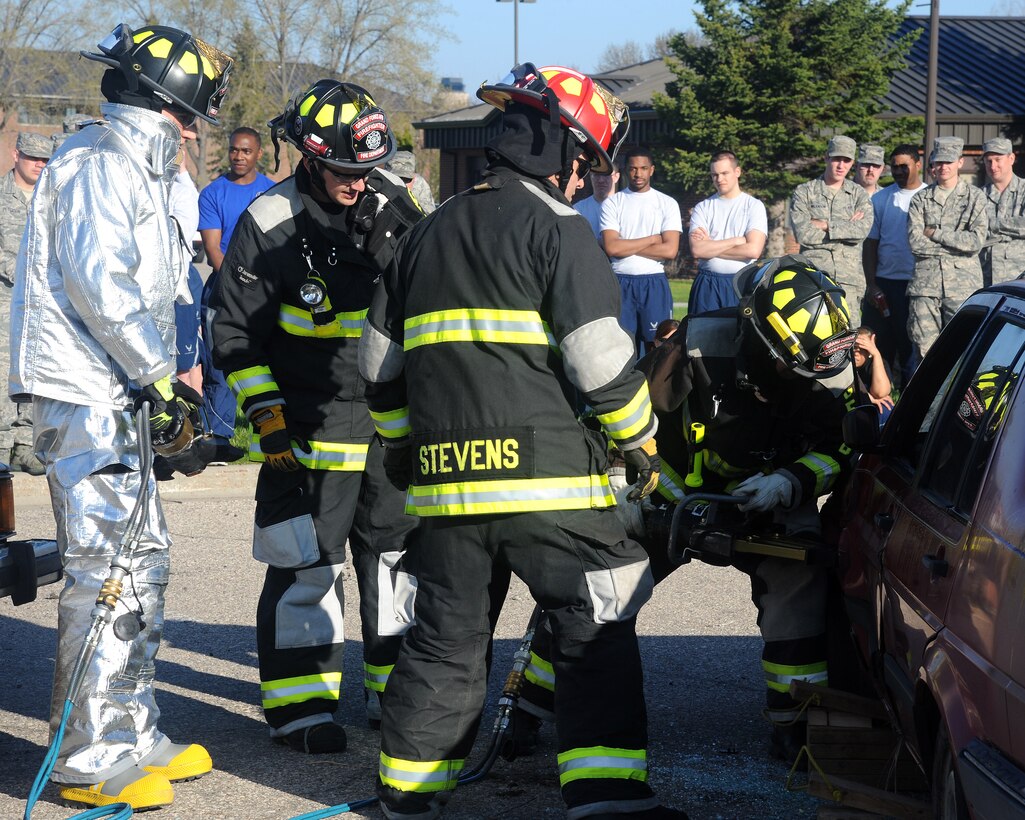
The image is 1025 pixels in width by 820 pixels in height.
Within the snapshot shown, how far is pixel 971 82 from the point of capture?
101 feet

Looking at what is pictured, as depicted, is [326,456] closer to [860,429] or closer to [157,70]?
[157,70]

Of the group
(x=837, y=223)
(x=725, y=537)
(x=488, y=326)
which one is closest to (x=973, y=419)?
(x=725, y=537)

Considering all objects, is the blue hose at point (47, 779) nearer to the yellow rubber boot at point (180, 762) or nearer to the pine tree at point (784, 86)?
the yellow rubber boot at point (180, 762)

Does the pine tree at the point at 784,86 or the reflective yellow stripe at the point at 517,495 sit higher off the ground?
the pine tree at the point at 784,86

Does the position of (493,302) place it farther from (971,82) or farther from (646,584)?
(971,82)

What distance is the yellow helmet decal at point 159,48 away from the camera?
159 inches

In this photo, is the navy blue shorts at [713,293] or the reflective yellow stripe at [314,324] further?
the navy blue shorts at [713,293]

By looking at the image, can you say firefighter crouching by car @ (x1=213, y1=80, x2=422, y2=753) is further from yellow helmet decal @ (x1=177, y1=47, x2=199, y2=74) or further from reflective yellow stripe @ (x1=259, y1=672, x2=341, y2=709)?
yellow helmet decal @ (x1=177, y1=47, x2=199, y2=74)

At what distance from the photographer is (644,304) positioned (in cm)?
1000

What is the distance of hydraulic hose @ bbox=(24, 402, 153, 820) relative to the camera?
3.81m

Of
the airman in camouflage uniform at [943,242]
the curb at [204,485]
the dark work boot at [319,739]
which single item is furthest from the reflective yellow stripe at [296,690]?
the airman in camouflage uniform at [943,242]

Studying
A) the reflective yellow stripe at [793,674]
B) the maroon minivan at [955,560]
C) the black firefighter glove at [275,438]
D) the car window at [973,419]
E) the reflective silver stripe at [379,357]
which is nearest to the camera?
the maroon minivan at [955,560]

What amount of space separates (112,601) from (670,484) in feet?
6.43

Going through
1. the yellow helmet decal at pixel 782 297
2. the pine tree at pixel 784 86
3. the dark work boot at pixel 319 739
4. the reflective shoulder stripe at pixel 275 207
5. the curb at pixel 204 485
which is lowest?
the curb at pixel 204 485
